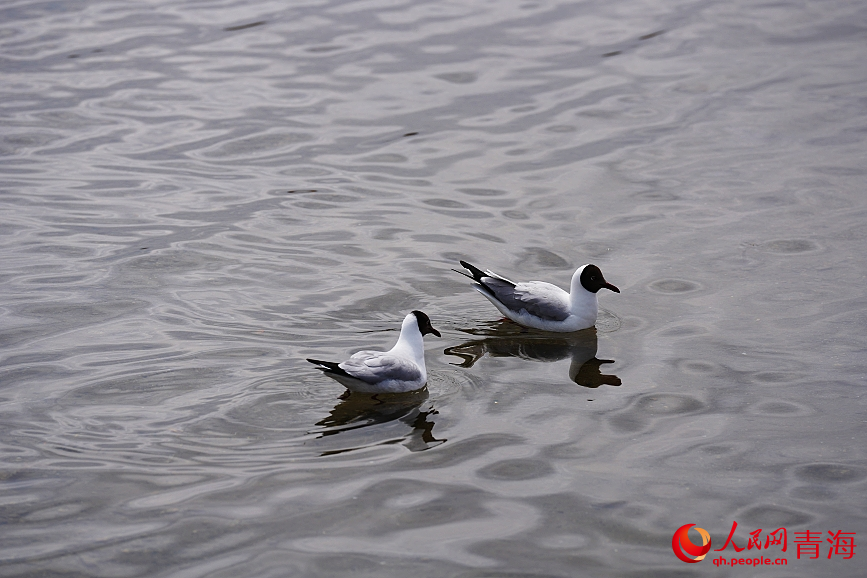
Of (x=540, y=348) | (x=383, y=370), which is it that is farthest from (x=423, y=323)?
(x=540, y=348)

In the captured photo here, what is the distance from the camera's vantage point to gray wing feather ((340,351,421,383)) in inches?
325

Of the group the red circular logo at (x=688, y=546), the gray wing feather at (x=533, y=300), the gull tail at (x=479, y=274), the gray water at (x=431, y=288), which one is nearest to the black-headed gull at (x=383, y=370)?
the gray water at (x=431, y=288)

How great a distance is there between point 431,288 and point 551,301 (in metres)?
1.47

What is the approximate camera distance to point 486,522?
22.1 ft

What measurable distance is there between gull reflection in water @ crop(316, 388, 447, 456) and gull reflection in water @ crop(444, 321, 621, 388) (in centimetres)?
106

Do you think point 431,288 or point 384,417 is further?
point 431,288

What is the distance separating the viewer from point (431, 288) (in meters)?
10.9

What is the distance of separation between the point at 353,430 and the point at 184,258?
15.0 feet

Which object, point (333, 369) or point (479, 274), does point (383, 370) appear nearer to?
point (333, 369)

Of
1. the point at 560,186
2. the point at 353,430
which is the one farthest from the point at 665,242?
the point at 353,430

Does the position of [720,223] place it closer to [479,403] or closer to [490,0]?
[479,403]

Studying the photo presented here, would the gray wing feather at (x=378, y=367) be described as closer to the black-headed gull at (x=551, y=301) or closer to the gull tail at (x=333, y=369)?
the gull tail at (x=333, y=369)

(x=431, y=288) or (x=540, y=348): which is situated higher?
(x=431, y=288)

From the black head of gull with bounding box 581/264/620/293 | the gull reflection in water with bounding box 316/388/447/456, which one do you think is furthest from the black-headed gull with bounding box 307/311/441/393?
the black head of gull with bounding box 581/264/620/293
